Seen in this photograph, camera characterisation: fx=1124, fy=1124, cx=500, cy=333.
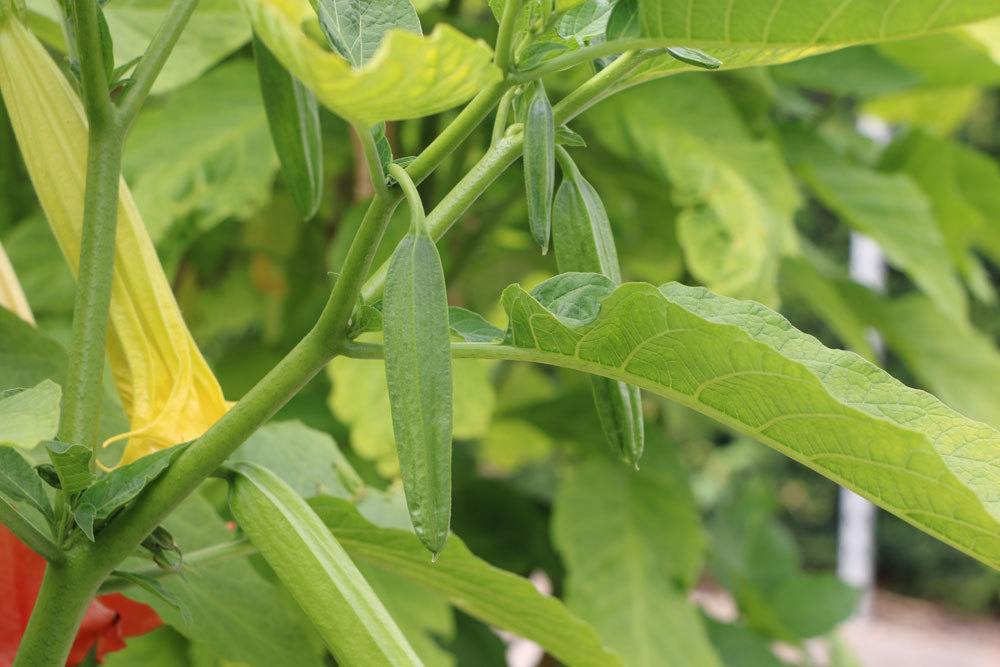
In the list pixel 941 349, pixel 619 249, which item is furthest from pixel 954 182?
pixel 619 249

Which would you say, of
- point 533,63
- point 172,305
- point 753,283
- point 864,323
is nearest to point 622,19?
point 533,63

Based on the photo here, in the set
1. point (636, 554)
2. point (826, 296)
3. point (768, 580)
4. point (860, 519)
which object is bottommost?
point (860, 519)

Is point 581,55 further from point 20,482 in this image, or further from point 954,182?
point 954,182

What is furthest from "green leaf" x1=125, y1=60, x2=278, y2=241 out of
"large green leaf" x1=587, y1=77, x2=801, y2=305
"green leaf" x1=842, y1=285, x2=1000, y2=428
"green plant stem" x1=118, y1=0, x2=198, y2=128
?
"green leaf" x1=842, y1=285, x2=1000, y2=428

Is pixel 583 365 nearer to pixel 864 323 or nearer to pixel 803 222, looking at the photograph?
pixel 864 323

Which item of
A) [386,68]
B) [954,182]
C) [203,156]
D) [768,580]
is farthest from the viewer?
[768,580]

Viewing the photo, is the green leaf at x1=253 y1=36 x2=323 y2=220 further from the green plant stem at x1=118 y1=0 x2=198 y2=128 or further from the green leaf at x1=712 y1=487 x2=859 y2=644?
the green leaf at x1=712 y1=487 x2=859 y2=644

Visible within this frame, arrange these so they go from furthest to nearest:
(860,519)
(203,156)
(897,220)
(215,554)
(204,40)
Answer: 1. (860,519)
2. (897,220)
3. (203,156)
4. (204,40)
5. (215,554)

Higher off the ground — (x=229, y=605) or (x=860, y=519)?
(x=229, y=605)

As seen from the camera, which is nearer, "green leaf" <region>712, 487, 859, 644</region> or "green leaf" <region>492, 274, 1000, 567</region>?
"green leaf" <region>492, 274, 1000, 567</region>

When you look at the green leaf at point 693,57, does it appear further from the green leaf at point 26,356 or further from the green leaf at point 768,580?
the green leaf at point 768,580
